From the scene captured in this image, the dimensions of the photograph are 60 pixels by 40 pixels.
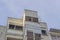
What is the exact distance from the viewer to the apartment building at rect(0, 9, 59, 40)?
34.8 metres

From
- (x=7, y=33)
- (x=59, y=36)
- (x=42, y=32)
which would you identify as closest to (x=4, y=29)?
(x=7, y=33)

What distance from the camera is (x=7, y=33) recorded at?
3497 cm

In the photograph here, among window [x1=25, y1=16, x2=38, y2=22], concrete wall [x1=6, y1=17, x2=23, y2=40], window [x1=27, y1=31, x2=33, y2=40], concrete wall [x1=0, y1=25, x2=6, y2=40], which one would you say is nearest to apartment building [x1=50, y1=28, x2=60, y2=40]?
window [x1=25, y1=16, x2=38, y2=22]

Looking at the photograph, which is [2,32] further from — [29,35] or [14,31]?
[29,35]

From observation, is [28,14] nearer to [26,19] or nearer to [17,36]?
[26,19]

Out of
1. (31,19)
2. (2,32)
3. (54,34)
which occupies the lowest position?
(54,34)

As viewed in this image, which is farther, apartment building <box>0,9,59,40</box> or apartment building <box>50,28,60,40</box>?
apartment building <box>50,28,60,40</box>

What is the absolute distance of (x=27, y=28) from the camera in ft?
118

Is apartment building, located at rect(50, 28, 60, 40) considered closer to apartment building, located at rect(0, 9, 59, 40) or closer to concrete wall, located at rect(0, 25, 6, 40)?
apartment building, located at rect(0, 9, 59, 40)

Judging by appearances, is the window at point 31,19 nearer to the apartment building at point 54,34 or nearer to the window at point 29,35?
the window at point 29,35

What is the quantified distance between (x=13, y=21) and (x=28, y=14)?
10.7 feet

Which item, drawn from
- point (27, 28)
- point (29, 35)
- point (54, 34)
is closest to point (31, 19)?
point (27, 28)

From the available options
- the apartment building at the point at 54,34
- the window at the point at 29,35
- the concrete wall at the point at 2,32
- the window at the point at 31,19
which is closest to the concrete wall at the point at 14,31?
the concrete wall at the point at 2,32

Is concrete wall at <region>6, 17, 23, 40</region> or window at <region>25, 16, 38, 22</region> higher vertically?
window at <region>25, 16, 38, 22</region>
